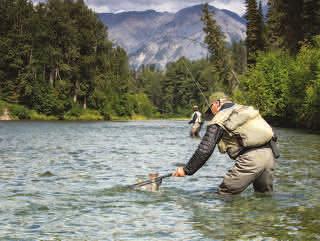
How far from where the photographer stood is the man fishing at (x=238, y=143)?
10.4 m

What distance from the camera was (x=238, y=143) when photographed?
423 inches

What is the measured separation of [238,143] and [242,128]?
1.34 ft

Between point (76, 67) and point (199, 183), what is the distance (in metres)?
A: 86.0

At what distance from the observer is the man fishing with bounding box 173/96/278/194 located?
34.0 feet

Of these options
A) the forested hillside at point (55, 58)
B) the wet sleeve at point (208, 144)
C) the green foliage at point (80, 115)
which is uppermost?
the forested hillside at point (55, 58)

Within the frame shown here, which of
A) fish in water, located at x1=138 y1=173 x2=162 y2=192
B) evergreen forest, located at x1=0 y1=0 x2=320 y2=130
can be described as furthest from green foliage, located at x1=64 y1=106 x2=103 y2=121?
fish in water, located at x1=138 y1=173 x2=162 y2=192

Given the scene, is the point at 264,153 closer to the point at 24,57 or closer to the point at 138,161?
the point at 138,161

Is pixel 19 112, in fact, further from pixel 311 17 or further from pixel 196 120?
pixel 196 120

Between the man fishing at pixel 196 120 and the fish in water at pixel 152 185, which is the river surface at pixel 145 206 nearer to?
the fish in water at pixel 152 185

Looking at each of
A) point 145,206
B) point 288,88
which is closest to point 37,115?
point 288,88

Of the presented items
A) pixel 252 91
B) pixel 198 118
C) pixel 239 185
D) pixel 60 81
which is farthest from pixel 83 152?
pixel 60 81

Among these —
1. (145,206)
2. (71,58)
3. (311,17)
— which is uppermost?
(311,17)

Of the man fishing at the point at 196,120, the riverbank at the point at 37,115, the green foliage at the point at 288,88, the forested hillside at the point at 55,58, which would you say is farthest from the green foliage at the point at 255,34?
the man fishing at the point at 196,120

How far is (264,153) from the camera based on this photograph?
1076 cm
